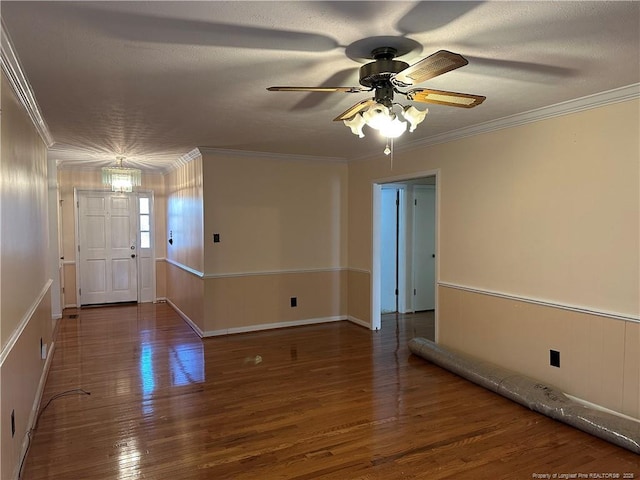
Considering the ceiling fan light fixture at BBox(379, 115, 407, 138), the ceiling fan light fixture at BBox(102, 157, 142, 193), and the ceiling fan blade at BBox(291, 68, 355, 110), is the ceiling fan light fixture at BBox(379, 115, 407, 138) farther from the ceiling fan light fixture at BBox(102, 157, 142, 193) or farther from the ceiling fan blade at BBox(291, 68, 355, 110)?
the ceiling fan light fixture at BBox(102, 157, 142, 193)

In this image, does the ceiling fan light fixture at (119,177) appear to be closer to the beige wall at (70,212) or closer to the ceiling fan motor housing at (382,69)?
the beige wall at (70,212)

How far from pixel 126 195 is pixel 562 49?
6.73 m

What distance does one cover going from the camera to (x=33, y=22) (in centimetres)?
187

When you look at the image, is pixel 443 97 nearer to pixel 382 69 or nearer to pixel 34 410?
pixel 382 69

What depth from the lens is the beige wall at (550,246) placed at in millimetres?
2918

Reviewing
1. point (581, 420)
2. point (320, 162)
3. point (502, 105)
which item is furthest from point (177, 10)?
point (320, 162)

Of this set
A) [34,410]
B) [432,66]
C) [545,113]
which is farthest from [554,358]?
[34,410]

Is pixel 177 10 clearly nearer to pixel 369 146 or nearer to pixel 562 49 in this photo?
pixel 562 49

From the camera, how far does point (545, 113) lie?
3.34 metres

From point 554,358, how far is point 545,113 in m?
1.90

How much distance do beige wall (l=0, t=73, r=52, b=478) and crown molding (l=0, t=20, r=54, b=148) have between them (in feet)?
0.21

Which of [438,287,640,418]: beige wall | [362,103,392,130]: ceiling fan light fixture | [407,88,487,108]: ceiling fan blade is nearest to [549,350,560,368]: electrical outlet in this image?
[438,287,640,418]: beige wall

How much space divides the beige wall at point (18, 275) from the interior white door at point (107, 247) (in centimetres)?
371

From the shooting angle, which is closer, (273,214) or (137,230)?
(273,214)
